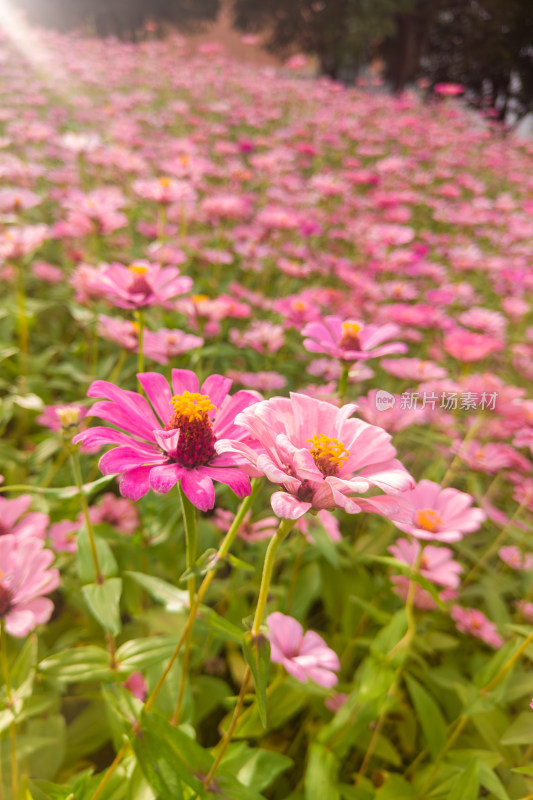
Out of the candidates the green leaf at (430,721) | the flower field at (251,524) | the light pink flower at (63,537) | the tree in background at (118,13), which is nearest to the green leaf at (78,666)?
the flower field at (251,524)

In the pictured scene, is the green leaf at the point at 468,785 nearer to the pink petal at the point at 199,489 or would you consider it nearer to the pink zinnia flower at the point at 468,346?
the pink petal at the point at 199,489

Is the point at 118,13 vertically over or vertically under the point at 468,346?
over

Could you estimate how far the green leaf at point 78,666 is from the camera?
646 mm

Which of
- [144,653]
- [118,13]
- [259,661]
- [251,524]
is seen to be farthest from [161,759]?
[118,13]

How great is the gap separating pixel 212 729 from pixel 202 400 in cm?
88

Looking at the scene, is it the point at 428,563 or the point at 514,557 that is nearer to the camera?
the point at 428,563

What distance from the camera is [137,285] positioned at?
83 cm

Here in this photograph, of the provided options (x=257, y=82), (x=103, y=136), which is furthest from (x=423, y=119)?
(x=103, y=136)

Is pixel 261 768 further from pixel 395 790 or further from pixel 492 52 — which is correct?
pixel 492 52

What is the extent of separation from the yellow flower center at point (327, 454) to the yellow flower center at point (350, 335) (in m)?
0.37

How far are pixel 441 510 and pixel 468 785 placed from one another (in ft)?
1.27

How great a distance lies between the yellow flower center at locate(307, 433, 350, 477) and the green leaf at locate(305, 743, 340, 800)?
0.59 metres

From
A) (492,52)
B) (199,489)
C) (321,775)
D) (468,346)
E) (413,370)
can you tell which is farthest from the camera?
(492,52)

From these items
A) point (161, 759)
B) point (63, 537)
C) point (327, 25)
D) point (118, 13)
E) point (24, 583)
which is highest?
point (118, 13)
